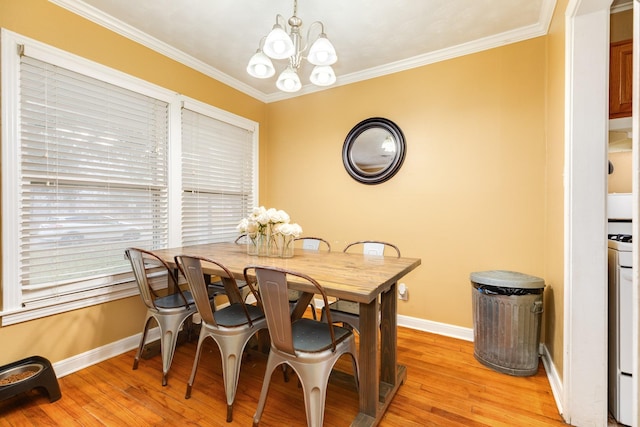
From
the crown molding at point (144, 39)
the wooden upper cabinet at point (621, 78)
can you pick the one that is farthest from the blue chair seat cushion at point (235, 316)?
the wooden upper cabinet at point (621, 78)

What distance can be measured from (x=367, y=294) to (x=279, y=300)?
427mm

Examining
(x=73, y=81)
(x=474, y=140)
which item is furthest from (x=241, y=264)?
(x=474, y=140)

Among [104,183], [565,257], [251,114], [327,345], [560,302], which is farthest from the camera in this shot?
[251,114]

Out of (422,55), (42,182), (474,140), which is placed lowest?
(42,182)

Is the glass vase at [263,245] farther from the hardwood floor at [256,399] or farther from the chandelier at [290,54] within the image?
the chandelier at [290,54]

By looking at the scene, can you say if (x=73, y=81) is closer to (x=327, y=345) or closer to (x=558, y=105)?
(x=327, y=345)

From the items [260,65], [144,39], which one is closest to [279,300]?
[260,65]

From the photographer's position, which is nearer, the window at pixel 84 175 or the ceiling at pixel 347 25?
the window at pixel 84 175

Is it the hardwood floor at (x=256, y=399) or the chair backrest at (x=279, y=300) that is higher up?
the chair backrest at (x=279, y=300)

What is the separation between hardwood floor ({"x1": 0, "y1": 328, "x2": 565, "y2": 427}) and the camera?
162 cm

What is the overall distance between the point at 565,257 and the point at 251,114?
3.42 meters

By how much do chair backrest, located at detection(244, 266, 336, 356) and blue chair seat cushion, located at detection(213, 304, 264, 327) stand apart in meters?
0.38

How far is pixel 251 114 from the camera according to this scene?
12.1ft

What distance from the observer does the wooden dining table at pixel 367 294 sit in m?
1.43
